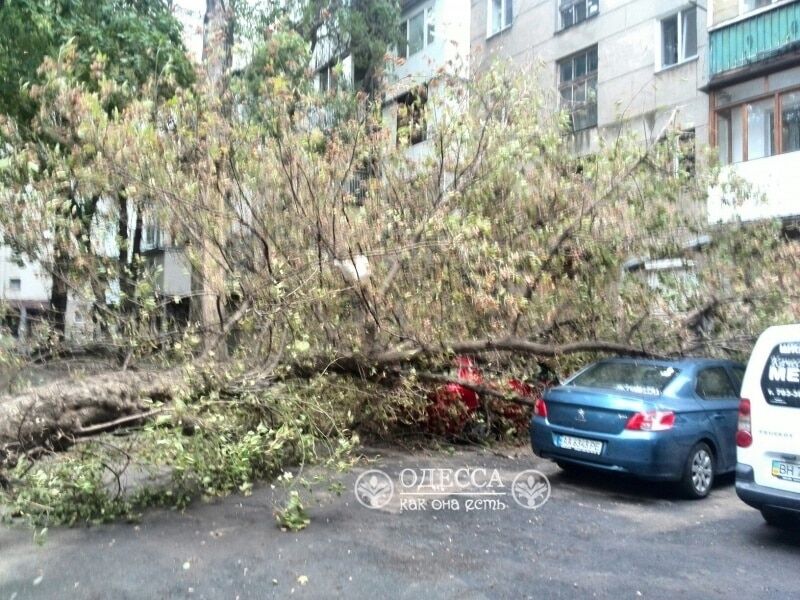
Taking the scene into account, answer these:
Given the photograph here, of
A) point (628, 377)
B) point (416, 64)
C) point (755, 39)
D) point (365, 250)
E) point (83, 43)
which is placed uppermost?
point (416, 64)

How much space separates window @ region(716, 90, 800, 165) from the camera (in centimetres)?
1456

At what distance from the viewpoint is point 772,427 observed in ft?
19.5

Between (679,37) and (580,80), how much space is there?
270 cm

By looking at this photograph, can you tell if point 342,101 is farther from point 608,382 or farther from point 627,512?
point 627,512

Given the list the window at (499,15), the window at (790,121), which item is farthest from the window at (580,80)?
the window at (790,121)

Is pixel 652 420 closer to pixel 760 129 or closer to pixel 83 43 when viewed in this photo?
pixel 760 129

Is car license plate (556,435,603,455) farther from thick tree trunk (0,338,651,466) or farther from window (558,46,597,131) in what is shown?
window (558,46,597,131)

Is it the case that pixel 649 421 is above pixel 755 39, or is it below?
below

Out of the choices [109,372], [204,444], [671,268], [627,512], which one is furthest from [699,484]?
[109,372]

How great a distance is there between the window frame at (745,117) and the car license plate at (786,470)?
9547 millimetres

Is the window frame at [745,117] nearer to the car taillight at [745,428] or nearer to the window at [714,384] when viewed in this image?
the window at [714,384]

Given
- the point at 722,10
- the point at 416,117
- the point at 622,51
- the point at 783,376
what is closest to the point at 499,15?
the point at 622,51

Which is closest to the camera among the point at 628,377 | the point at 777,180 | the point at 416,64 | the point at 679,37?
the point at 628,377

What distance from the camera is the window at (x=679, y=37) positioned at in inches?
663
